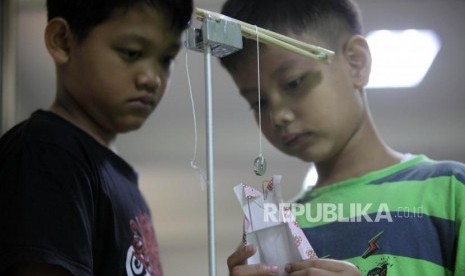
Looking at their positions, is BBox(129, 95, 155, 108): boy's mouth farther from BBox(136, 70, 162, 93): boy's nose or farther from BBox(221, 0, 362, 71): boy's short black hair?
BBox(221, 0, 362, 71): boy's short black hair

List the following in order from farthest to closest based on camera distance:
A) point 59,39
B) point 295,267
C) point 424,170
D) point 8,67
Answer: point 8,67, point 59,39, point 424,170, point 295,267

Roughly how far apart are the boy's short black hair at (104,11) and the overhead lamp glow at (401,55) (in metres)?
0.24

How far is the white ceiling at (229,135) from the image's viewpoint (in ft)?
2.27

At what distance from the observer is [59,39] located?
0.76 metres

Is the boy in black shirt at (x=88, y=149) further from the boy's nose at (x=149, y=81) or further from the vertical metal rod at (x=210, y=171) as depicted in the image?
the vertical metal rod at (x=210, y=171)

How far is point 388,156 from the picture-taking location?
2.24 ft

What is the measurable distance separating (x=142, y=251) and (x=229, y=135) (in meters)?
0.19

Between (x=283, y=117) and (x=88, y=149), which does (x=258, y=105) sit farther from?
(x=88, y=149)

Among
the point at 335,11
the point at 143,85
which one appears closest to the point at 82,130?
the point at 143,85

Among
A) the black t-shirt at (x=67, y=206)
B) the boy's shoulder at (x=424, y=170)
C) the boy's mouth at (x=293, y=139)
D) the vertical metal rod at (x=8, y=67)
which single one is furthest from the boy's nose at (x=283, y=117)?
the vertical metal rod at (x=8, y=67)

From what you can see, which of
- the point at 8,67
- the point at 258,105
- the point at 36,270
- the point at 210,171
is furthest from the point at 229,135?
the point at 8,67

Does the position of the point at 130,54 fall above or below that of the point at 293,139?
above

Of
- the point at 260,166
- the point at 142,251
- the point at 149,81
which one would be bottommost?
the point at 142,251

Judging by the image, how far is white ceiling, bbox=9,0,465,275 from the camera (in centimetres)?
69
